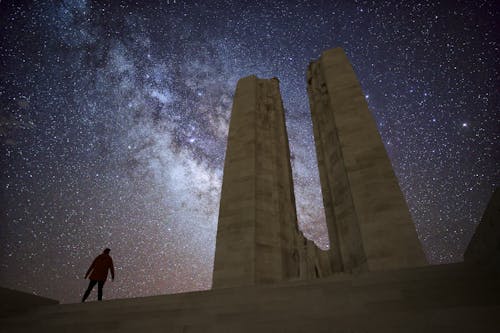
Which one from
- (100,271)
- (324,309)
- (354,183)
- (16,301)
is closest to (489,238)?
(324,309)

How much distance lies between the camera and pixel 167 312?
405 cm

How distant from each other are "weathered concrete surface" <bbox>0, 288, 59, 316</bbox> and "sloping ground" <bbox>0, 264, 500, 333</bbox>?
635 millimetres

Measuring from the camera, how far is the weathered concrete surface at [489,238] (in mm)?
3098

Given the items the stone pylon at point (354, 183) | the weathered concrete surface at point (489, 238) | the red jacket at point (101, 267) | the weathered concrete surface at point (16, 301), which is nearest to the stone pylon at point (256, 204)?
the stone pylon at point (354, 183)

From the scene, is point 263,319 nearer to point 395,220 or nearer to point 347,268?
point 395,220

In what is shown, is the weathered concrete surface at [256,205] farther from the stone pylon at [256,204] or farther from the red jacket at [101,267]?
the red jacket at [101,267]

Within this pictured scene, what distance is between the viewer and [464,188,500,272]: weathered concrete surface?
3098 mm

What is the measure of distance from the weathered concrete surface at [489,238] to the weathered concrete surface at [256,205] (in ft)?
24.0

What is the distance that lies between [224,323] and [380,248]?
6.79 meters

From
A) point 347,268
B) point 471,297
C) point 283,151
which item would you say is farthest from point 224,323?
point 283,151

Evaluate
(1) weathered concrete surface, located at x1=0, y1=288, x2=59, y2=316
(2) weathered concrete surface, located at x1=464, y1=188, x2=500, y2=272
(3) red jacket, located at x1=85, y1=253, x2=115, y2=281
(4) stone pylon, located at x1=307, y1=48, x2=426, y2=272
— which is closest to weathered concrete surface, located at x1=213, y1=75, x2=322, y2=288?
(4) stone pylon, located at x1=307, y1=48, x2=426, y2=272

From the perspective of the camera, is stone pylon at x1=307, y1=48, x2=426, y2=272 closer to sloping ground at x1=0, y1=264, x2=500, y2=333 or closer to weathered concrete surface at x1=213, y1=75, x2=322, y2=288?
weathered concrete surface at x1=213, y1=75, x2=322, y2=288

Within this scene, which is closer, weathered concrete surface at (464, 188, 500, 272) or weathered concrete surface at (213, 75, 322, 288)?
weathered concrete surface at (464, 188, 500, 272)

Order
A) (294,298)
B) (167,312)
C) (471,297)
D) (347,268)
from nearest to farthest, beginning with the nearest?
(471,297)
(294,298)
(167,312)
(347,268)
